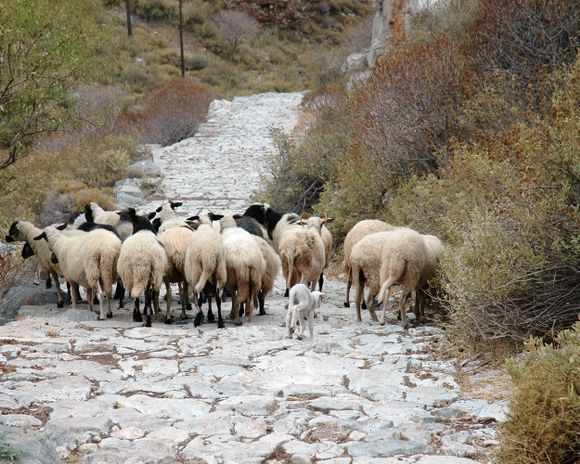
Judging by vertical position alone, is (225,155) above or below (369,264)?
above

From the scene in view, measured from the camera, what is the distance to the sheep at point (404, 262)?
882 centimetres

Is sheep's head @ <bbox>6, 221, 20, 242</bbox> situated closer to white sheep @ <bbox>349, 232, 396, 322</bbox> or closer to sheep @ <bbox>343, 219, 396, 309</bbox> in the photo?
sheep @ <bbox>343, 219, 396, 309</bbox>

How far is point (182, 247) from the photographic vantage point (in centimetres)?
1051

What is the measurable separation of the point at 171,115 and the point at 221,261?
20963 millimetres

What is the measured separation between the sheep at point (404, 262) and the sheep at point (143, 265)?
298 centimetres

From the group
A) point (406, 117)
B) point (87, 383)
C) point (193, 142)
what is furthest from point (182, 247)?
point (193, 142)

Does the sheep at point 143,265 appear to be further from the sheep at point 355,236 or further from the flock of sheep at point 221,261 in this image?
the sheep at point 355,236

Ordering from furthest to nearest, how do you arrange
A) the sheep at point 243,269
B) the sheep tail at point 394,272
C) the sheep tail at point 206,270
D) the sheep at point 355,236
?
the sheep at point 355,236
the sheep at point 243,269
the sheep tail at point 206,270
the sheep tail at point 394,272

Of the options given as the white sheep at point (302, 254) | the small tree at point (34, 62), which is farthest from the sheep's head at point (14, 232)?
the white sheep at point (302, 254)

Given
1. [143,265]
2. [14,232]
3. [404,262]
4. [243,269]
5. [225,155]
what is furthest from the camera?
[225,155]

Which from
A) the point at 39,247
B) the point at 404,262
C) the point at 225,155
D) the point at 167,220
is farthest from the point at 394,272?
the point at 225,155

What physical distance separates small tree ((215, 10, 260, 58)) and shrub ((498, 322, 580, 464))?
1923 inches

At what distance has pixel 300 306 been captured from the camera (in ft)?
28.0

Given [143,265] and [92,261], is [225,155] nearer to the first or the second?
[92,261]
